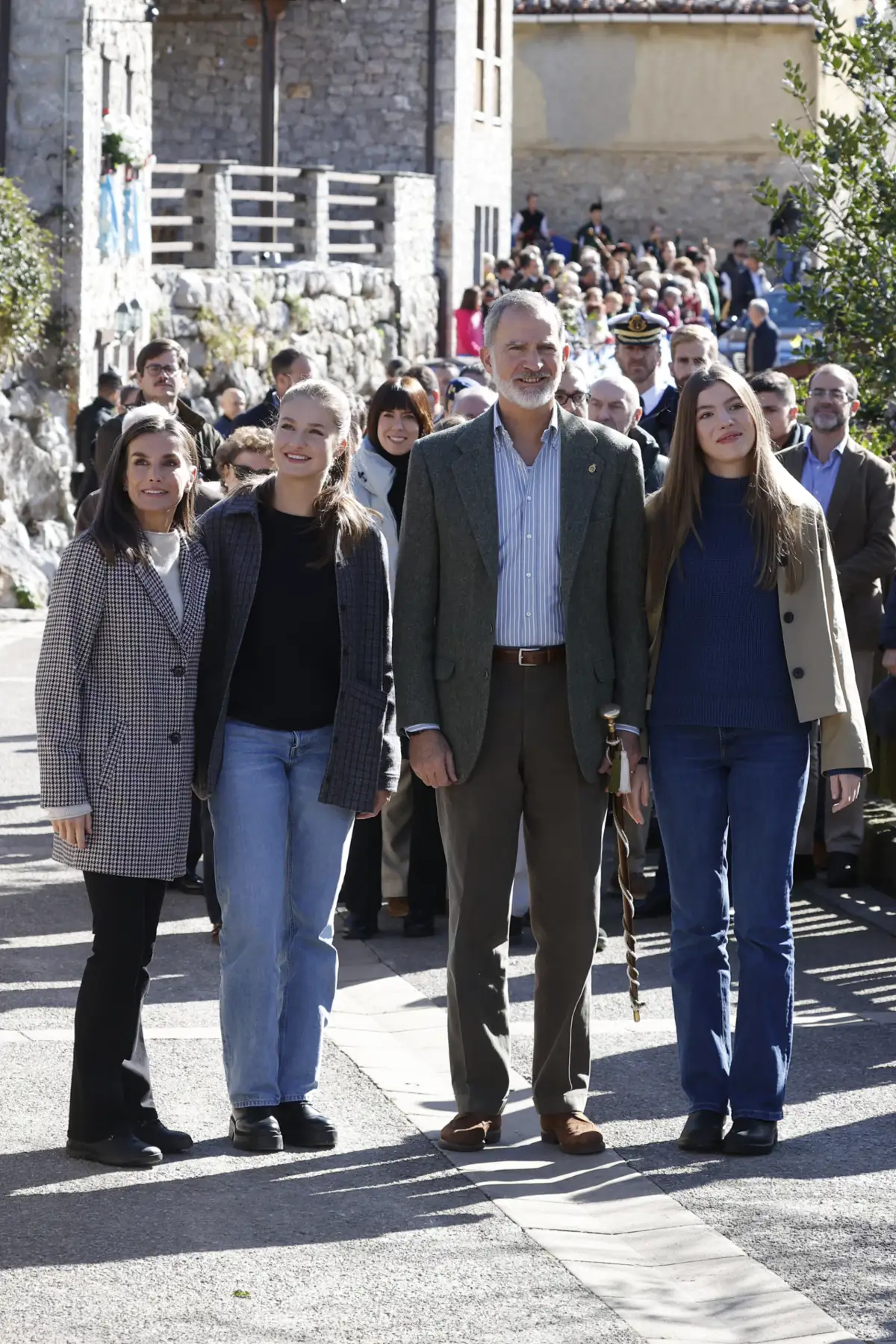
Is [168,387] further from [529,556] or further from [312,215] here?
[312,215]

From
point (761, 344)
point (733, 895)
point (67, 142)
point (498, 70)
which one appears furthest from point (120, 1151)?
point (498, 70)

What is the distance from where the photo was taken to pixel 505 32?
37375mm

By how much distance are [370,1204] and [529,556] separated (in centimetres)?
168

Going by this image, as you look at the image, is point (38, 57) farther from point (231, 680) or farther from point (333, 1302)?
point (333, 1302)

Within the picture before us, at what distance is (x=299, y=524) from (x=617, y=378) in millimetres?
3079

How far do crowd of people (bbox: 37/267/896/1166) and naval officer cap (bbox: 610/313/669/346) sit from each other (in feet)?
12.1

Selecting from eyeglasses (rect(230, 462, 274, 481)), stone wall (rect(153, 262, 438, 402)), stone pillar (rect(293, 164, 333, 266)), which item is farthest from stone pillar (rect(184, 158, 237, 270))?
eyeglasses (rect(230, 462, 274, 481))

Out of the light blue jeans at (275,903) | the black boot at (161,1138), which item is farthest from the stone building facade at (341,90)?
the black boot at (161,1138)

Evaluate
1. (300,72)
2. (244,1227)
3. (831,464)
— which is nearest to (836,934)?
(831,464)

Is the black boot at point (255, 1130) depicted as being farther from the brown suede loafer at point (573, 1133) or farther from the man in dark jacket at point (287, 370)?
the man in dark jacket at point (287, 370)

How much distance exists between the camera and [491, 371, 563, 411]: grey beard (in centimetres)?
540

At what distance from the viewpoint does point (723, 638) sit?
18.2 feet

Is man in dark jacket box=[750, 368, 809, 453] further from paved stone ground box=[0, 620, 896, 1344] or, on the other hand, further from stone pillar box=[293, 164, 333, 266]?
stone pillar box=[293, 164, 333, 266]

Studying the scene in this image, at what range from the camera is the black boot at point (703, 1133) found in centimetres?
548
